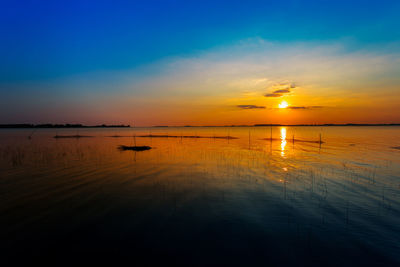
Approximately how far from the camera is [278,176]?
20.4 metres

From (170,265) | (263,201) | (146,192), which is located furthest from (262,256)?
(146,192)

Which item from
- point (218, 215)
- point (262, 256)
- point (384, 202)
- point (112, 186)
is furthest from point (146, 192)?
point (384, 202)

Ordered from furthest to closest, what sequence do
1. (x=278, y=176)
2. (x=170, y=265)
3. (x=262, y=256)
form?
(x=278, y=176) → (x=262, y=256) → (x=170, y=265)

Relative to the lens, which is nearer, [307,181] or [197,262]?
[197,262]

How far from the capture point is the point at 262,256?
8.00 meters

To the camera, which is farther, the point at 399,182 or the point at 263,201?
the point at 399,182

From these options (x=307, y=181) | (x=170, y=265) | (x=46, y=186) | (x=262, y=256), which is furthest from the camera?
(x=307, y=181)

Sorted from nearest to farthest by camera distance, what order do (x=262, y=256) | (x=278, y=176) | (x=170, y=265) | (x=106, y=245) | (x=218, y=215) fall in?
(x=170, y=265), (x=262, y=256), (x=106, y=245), (x=218, y=215), (x=278, y=176)

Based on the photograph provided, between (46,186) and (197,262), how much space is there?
15.7 meters

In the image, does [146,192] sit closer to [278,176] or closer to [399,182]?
[278,176]

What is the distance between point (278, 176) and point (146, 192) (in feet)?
43.1

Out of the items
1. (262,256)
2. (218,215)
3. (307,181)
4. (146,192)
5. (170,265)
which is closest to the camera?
(170,265)

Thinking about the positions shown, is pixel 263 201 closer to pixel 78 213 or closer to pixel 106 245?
pixel 106 245

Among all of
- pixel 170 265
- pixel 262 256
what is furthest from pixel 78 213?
pixel 262 256
